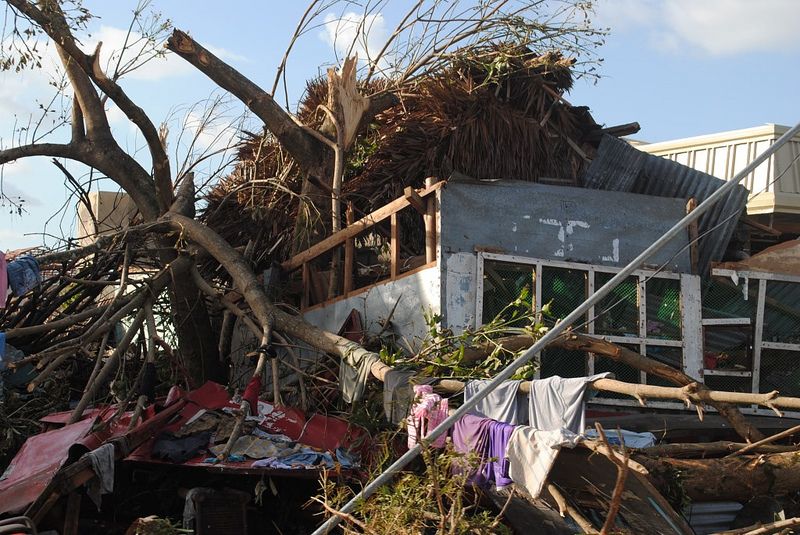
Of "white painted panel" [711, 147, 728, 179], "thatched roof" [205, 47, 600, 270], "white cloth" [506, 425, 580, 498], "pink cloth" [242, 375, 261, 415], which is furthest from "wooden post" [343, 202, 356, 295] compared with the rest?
"white painted panel" [711, 147, 728, 179]

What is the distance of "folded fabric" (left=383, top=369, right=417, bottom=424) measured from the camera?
23.7ft

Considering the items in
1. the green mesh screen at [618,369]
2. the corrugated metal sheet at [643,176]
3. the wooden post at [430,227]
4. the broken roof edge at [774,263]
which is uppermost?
the corrugated metal sheet at [643,176]

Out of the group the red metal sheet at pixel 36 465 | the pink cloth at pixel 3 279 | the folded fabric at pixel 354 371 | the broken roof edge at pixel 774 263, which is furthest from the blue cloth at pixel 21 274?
the broken roof edge at pixel 774 263

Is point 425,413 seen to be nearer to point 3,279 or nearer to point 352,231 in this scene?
point 352,231

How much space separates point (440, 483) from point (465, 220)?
3332 mm

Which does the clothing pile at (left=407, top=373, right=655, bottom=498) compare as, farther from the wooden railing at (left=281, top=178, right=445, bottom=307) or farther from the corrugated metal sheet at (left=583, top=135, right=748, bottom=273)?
the corrugated metal sheet at (left=583, top=135, right=748, bottom=273)

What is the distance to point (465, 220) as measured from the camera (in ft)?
28.3

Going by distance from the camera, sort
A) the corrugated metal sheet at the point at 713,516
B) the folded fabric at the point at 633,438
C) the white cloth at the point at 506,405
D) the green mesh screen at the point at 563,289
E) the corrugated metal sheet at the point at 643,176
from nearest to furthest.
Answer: the white cloth at the point at 506,405 → the corrugated metal sheet at the point at 713,516 → the folded fabric at the point at 633,438 → the green mesh screen at the point at 563,289 → the corrugated metal sheet at the point at 643,176

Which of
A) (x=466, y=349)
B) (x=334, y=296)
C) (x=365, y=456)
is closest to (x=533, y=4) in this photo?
(x=334, y=296)

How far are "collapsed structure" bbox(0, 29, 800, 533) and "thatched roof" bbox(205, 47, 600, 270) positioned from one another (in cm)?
3

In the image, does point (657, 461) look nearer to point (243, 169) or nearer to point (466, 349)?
point (466, 349)

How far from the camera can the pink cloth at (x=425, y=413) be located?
6848mm

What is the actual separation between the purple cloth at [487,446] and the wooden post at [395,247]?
2.92m

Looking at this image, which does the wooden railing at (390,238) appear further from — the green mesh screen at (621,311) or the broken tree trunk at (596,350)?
the green mesh screen at (621,311)
